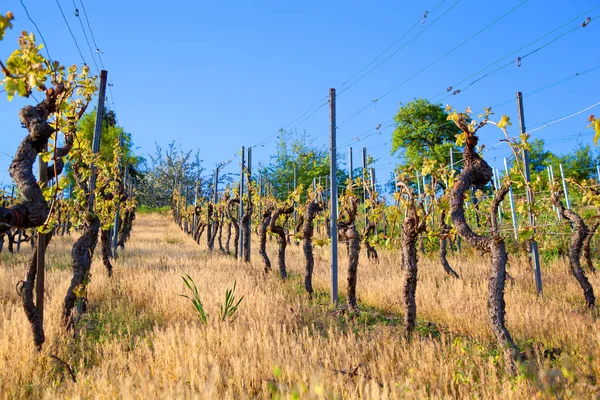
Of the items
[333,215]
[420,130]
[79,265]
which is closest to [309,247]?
[333,215]

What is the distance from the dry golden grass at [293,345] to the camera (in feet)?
9.83

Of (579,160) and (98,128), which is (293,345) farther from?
(579,160)

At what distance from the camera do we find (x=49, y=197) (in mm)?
3959

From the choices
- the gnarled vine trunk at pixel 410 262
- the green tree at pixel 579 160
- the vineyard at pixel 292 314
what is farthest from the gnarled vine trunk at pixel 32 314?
the green tree at pixel 579 160

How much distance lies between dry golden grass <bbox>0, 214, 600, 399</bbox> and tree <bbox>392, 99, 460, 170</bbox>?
2283 centimetres

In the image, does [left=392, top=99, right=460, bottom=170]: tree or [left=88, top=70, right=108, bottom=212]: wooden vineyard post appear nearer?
[left=88, top=70, right=108, bottom=212]: wooden vineyard post

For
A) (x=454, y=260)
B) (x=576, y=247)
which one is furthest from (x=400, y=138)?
(x=576, y=247)

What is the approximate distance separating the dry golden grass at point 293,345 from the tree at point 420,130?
74.9 feet

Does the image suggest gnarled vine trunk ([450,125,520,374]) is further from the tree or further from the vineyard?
the tree

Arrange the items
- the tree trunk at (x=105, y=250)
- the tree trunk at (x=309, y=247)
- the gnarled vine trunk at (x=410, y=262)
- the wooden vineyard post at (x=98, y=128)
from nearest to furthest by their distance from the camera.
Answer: the gnarled vine trunk at (x=410, y=262) → the wooden vineyard post at (x=98, y=128) → the tree trunk at (x=309, y=247) → the tree trunk at (x=105, y=250)

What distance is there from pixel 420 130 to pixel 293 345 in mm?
29397

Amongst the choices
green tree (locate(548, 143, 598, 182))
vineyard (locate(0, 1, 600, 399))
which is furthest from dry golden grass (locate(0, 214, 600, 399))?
green tree (locate(548, 143, 598, 182))

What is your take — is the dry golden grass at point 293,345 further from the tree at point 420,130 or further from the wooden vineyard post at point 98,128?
the tree at point 420,130

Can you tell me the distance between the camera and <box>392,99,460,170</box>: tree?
30562 millimetres
